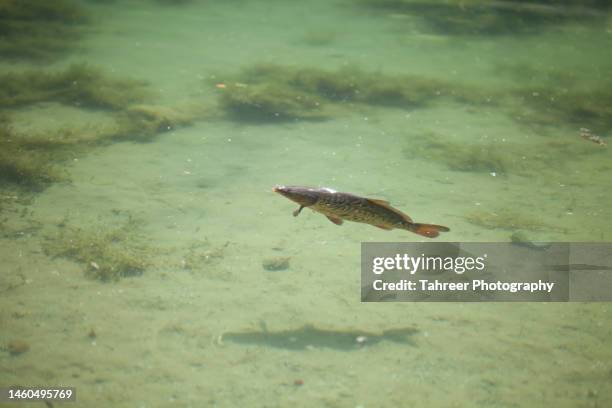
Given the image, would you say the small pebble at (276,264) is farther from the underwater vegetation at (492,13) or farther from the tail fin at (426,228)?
the underwater vegetation at (492,13)

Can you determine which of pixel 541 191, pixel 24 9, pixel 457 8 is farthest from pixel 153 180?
pixel 457 8

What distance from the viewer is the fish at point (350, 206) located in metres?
3.71

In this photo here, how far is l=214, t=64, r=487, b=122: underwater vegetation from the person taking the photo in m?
9.23

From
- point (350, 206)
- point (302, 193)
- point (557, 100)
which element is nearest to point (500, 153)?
point (557, 100)

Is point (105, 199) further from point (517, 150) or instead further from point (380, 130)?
point (517, 150)

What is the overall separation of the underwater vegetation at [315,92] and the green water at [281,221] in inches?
2.2

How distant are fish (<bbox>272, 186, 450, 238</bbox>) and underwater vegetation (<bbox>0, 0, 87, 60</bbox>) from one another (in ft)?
31.5

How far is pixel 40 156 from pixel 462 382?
5.88 m

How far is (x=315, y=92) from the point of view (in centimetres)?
1010

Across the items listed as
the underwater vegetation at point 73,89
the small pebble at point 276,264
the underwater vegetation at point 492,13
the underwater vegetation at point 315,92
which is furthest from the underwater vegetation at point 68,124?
the underwater vegetation at point 492,13

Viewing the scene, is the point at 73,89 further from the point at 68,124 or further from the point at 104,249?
the point at 104,249

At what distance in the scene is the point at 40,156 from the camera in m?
7.14

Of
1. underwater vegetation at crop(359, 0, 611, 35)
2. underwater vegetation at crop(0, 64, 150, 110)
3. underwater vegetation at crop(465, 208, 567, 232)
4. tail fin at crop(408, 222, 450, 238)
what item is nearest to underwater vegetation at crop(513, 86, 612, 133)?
underwater vegetation at crop(465, 208, 567, 232)

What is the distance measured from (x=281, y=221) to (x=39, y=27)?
10354mm
